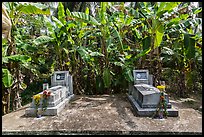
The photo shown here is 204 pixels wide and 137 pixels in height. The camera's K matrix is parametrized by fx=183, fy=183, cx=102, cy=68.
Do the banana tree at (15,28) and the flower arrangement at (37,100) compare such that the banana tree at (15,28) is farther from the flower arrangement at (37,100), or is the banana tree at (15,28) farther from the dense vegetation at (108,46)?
the flower arrangement at (37,100)

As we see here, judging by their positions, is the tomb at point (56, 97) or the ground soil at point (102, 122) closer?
the ground soil at point (102, 122)

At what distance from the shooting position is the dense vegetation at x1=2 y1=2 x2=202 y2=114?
5211mm

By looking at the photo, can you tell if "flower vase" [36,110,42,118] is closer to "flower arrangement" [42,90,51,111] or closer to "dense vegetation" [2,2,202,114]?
"flower arrangement" [42,90,51,111]

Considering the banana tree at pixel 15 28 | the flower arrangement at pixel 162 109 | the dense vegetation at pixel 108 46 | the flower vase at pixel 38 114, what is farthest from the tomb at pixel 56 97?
the flower arrangement at pixel 162 109

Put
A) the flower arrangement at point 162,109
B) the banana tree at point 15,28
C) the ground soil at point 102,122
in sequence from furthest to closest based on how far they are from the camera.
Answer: the banana tree at point 15,28 < the flower arrangement at point 162,109 < the ground soil at point 102,122

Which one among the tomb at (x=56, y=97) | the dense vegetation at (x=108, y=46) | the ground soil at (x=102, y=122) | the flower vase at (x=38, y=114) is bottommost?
the ground soil at (x=102, y=122)

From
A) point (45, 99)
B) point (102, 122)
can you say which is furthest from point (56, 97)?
point (102, 122)

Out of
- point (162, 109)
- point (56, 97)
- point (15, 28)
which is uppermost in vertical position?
point (15, 28)

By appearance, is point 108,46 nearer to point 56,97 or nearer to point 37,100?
point 56,97

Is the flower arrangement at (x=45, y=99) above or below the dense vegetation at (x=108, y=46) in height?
below

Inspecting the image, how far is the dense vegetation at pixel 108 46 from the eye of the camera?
17.1 feet

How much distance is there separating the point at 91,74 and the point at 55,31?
2075mm

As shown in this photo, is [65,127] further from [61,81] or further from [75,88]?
[75,88]

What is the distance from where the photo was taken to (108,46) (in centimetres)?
578
